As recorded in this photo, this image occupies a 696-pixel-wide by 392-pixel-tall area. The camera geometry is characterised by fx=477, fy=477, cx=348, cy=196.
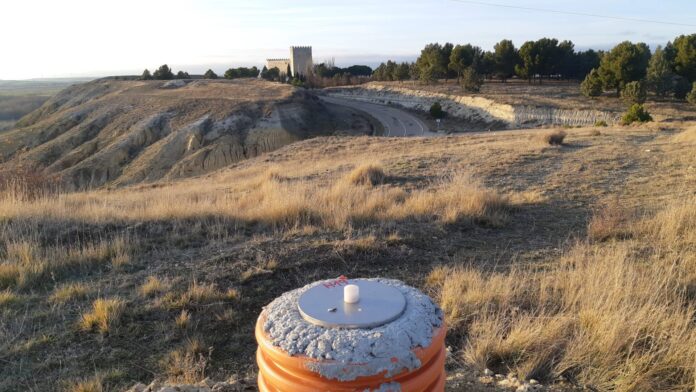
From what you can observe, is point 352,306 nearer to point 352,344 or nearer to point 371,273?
point 352,344

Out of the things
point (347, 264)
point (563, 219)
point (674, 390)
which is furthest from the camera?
point (563, 219)

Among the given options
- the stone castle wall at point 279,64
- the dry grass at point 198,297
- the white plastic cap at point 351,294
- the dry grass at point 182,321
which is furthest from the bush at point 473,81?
the stone castle wall at point 279,64

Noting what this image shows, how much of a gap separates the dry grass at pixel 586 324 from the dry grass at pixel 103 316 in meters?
3.13

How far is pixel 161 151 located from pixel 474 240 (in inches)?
1365

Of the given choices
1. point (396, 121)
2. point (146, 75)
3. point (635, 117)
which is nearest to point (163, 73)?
point (146, 75)

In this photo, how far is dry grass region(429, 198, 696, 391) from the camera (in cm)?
340

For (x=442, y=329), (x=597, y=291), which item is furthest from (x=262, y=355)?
(x=597, y=291)

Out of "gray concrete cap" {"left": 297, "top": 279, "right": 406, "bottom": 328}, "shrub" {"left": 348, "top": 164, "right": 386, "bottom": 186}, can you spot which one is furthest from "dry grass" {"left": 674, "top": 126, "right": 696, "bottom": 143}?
"gray concrete cap" {"left": 297, "top": 279, "right": 406, "bottom": 328}

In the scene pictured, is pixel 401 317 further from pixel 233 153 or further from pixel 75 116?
pixel 75 116

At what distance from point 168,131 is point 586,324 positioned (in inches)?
1654

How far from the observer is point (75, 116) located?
50062 mm

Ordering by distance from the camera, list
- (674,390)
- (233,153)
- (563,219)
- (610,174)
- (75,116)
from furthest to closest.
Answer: (75,116) → (233,153) → (610,174) → (563,219) → (674,390)

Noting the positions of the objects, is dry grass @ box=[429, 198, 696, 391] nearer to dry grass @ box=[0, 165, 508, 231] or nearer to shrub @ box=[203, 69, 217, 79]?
dry grass @ box=[0, 165, 508, 231]

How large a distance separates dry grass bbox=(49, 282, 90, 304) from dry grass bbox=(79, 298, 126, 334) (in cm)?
53
